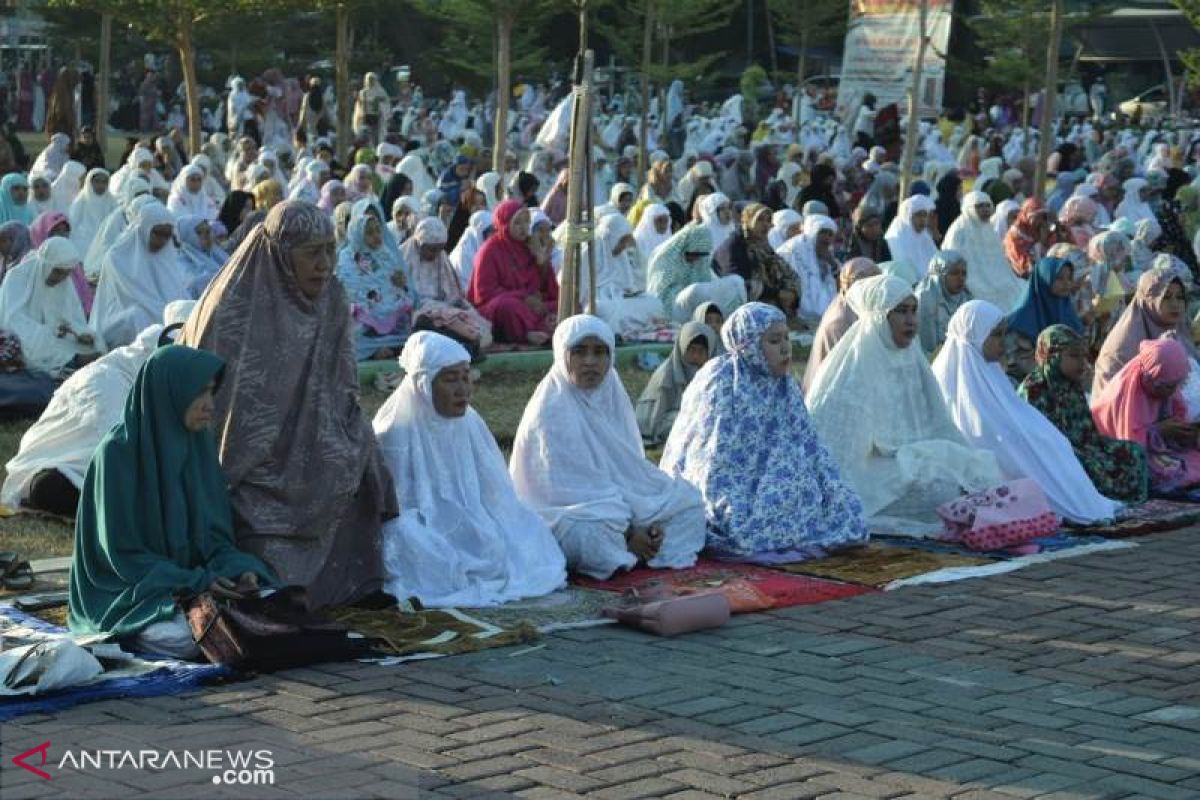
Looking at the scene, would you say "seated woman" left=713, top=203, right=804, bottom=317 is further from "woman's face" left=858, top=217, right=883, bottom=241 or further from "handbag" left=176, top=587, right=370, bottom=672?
"handbag" left=176, top=587, right=370, bottom=672

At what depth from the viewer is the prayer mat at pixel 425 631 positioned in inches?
244

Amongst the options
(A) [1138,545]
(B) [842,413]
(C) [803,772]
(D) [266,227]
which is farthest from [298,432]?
(A) [1138,545]

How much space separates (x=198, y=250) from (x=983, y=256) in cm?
568

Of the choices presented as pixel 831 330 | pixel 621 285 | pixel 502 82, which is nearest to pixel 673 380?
pixel 831 330

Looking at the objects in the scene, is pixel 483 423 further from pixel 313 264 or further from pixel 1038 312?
pixel 1038 312

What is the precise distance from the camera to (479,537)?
23.0ft

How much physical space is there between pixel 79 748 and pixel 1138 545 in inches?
183

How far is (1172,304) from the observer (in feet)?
32.1

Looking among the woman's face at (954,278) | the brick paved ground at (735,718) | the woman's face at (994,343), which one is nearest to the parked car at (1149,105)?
the woman's face at (954,278)

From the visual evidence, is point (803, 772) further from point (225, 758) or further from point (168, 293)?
point (168, 293)

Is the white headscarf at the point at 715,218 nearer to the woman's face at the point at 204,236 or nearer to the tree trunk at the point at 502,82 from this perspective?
the tree trunk at the point at 502,82

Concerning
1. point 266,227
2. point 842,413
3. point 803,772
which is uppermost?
point 266,227

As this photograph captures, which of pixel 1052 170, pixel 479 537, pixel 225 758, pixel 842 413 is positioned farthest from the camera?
pixel 1052 170

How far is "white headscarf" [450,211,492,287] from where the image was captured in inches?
590
